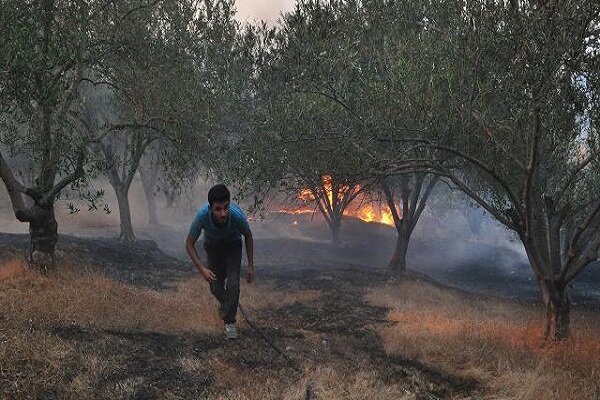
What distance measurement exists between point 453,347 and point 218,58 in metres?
13.4

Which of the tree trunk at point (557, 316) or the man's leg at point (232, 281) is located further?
the tree trunk at point (557, 316)

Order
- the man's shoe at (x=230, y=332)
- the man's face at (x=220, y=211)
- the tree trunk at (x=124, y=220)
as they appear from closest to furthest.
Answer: the man's face at (x=220, y=211)
the man's shoe at (x=230, y=332)
the tree trunk at (x=124, y=220)

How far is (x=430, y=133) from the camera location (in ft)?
32.3

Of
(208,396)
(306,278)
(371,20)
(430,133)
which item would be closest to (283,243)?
(306,278)

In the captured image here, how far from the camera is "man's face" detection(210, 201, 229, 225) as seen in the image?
23.6 feet

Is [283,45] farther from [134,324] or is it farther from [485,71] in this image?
[134,324]

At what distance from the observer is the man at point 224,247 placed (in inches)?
292

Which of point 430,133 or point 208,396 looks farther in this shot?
point 430,133

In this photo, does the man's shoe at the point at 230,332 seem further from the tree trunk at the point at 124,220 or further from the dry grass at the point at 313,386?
the tree trunk at the point at 124,220

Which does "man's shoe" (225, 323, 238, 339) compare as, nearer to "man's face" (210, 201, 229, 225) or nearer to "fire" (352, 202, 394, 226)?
"man's face" (210, 201, 229, 225)

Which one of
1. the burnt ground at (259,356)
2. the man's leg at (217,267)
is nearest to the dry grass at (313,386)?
the burnt ground at (259,356)

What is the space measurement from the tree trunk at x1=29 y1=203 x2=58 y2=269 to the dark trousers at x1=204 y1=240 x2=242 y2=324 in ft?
16.9

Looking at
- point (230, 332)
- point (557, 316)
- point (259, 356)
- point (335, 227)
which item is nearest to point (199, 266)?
point (230, 332)

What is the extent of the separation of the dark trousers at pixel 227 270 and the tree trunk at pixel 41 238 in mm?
5154
